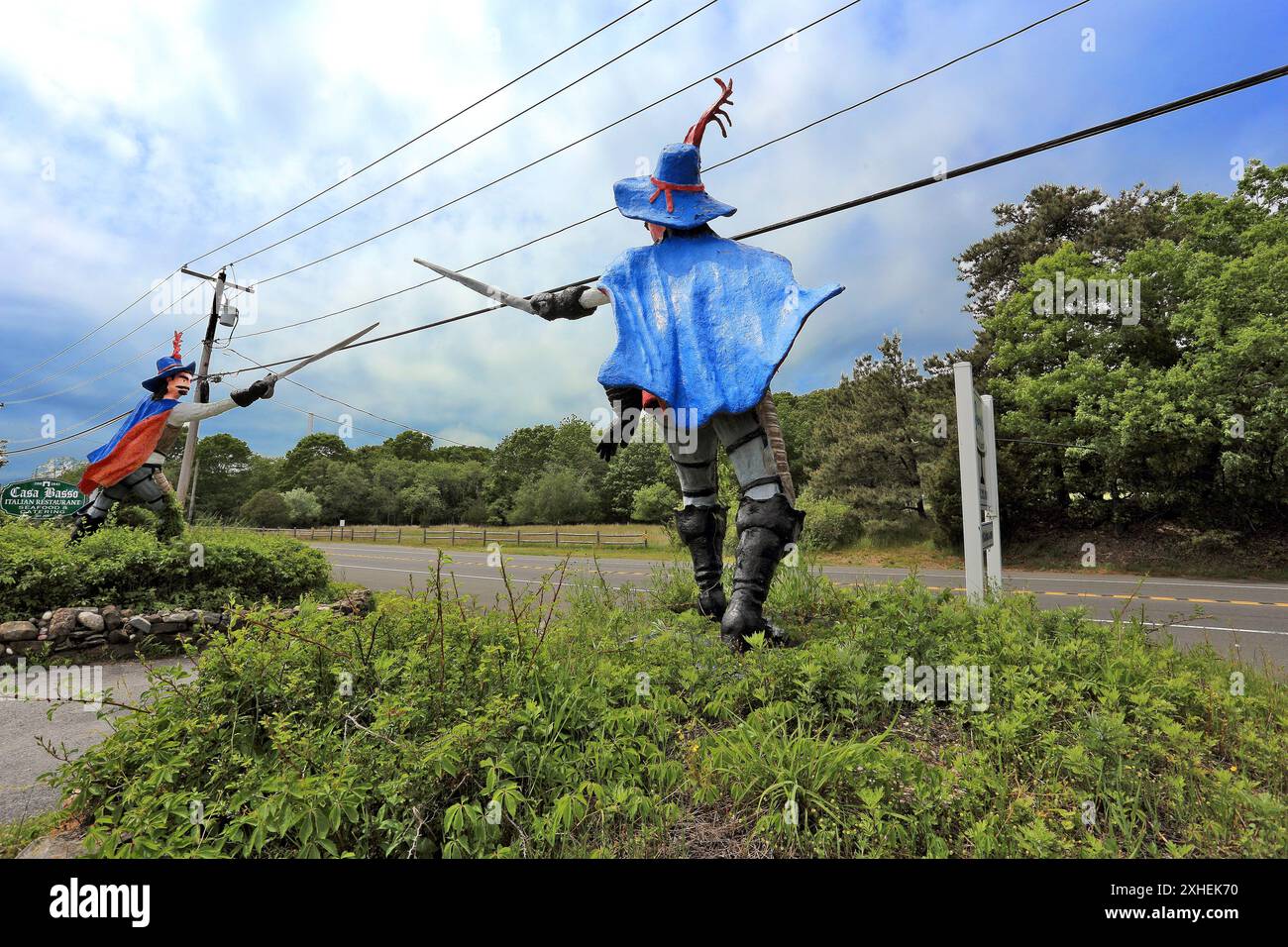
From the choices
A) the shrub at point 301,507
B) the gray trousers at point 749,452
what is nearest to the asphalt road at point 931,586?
the gray trousers at point 749,452

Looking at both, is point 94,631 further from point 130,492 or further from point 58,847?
point 58,847

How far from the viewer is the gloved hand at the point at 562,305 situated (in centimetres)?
379

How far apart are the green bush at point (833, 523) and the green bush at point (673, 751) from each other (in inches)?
577

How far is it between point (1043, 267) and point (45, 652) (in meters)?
19.3

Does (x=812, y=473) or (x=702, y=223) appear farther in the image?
(x=812, y=473)

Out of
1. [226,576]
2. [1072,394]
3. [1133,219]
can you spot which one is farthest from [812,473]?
[226,576]

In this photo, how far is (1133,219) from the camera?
55.2 ft

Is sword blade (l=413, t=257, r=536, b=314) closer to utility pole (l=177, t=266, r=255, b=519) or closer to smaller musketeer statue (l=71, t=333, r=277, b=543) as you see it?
smaller musketeer statue (l=71, t=333, r=277, b=543)

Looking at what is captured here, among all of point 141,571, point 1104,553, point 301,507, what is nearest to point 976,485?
point 141,571

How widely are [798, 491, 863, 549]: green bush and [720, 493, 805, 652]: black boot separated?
1438 cm

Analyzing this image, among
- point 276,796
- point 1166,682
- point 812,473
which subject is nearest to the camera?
point 276,796

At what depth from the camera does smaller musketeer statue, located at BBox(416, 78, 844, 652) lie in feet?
10.2

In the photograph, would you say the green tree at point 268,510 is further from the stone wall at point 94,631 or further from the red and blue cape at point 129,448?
the stone wall at point 94,631

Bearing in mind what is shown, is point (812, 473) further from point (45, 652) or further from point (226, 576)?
point (45, 652)
